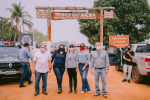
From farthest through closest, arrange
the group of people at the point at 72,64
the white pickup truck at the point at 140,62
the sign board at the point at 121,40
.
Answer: the sign board at the point at 121,40 → the white pickup truck at the point at 140,62 → the group of people at the point at 72,64

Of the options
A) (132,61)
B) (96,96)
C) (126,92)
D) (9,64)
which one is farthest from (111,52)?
(9,64)

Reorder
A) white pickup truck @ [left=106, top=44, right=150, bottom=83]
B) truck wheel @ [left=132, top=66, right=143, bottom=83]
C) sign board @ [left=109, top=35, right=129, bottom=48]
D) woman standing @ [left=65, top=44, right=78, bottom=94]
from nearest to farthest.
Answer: woman standing @ [left=65, top=44, right=78, bottom=94] → white pickup truck @ [left=106, top=44, right=150, bottom=83] → truck wheel @ [left=132, top=66, right=143, bottom=83] → sign board @ [left=109, top=35, right=129, bottom=48]

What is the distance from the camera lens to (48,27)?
1347 centimetres

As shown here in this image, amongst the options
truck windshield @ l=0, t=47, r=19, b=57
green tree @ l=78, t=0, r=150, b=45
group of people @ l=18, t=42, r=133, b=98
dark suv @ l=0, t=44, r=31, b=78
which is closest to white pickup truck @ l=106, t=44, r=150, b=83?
group of people @ l=18, t=42, r=133, b=98

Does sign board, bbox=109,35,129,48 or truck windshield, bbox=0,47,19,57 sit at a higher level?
sign board, bbox=109,35,129,48

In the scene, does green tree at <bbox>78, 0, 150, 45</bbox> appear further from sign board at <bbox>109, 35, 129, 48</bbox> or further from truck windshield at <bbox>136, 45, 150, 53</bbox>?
truck windshield at <bbox>136, 45, 150, 53</bbox>

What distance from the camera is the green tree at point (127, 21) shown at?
80.3 ft

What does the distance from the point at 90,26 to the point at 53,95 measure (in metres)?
21.5

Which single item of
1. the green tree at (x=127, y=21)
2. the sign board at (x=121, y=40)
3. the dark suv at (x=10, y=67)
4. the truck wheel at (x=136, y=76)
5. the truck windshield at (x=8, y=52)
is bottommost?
the truck wheel at (x=136, y=76)

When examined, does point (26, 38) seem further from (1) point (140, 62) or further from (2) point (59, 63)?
(1) point (140, 62)

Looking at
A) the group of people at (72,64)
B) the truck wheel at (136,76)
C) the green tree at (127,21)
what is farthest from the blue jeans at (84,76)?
the green tree at (127,21)

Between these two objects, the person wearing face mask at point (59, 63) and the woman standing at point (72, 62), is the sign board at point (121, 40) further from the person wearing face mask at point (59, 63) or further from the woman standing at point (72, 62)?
the person wearing face mask at point (59, 63)

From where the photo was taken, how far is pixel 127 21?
24781 millimetres

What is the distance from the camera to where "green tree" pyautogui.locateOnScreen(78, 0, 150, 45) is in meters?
24.5
